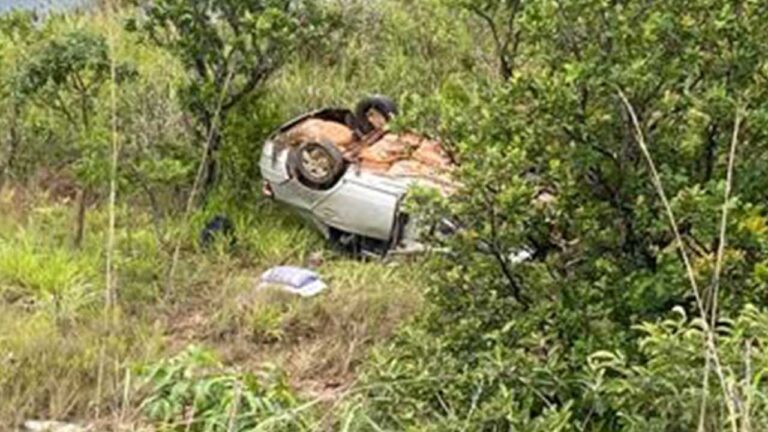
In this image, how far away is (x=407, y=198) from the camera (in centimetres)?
350

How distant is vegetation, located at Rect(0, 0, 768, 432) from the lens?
304 centimetres

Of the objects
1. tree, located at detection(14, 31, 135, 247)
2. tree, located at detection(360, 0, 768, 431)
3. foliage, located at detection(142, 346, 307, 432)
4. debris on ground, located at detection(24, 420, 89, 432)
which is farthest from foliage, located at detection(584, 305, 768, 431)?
tree, located at detection(14, 31, 135, 247)

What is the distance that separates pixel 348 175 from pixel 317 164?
0.15 metres

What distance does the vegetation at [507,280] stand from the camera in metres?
3.04

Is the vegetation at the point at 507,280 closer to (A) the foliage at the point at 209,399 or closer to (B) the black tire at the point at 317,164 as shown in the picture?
(A) the foliage at the point at 209,399

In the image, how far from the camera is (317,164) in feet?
18.2

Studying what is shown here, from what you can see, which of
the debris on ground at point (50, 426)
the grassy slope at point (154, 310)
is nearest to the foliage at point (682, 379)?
the grassy slope at point (154, 310)

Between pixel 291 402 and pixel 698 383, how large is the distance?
1.14 m

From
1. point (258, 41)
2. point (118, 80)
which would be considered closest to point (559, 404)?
point (258, 41)

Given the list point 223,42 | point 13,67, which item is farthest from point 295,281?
point 13,67

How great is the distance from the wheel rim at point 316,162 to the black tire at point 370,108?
1.13ft

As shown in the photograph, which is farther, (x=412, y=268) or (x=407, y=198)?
(x=412, y=268)

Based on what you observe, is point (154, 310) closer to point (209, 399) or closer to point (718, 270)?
point (209, 399)

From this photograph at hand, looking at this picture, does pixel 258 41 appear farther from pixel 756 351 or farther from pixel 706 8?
pixel 756 351
